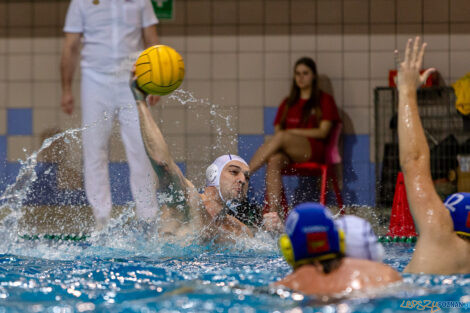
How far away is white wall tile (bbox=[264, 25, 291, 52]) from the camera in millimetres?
7859

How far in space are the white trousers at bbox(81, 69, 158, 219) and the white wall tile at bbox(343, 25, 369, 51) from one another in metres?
2.70

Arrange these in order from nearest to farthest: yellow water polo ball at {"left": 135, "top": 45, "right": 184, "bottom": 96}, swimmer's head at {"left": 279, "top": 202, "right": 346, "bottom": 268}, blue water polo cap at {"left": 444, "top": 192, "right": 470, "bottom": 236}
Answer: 1. swimmer's head at {"left": 279, "top": 202, "right": 346, "bottom": 268}
2. blue water polo cap at {"left": 444, "top": 192, "right": 470, "bottom": 236}
3. yellow water polo ball at {"left": 135, "top": 45, "right": 184, "bottom": 96}

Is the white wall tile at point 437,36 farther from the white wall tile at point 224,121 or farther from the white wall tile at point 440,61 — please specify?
the white wall tile at point 224,121

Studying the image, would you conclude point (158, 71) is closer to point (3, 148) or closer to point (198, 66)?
point (198, 66)

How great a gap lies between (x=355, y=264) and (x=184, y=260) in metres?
1.69

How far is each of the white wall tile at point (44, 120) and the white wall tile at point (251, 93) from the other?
6.77ft

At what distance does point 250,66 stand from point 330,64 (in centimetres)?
86

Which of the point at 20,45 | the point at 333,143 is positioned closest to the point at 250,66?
the point at 333,143

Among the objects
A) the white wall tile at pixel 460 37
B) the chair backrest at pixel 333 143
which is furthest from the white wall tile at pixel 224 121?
the white wall tile at pixel 460 37

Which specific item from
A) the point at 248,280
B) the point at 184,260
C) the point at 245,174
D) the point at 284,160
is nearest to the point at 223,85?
the point at 284,160

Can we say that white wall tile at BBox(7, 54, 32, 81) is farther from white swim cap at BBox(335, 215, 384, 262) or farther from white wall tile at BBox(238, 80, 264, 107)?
white swim cap at BBox(335, 215, 384, 262)

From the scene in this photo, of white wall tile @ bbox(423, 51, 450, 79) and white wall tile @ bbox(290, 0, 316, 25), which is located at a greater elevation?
white wall tile @ bbox(290, 0, 316, 25)

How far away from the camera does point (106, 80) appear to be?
20.4 feet

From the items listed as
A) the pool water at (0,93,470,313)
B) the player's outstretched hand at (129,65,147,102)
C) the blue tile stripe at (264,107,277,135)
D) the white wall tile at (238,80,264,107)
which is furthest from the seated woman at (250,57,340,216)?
the player's outstretched hand at (129,65,147,102)
